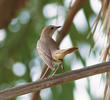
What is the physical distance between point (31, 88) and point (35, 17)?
93.9 inches

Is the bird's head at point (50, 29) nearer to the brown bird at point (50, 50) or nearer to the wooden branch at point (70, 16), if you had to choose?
the brown bird at point (50, 50)

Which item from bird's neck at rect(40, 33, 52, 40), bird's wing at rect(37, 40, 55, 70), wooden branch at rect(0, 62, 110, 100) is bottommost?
wooden branch at rect(0, 62, 110, 100)

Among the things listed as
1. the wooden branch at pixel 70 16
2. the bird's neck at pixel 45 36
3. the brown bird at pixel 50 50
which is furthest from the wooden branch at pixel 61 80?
the bird's neck at pixel 45 36

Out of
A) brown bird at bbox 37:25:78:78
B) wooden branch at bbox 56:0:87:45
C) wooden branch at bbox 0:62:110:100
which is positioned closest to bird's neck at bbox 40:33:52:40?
brown bird at bbox 37:25:78:78

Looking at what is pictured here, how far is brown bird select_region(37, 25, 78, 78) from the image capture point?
288cm

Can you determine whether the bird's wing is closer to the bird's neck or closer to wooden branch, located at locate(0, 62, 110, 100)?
the bird's neck

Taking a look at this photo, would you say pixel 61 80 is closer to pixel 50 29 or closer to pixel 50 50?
pixel 50 50

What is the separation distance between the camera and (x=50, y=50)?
3.29m

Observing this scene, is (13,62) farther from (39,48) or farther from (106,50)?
(106,50)

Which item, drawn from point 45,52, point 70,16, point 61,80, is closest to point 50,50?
point 45,52

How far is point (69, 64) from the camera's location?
368 centimetres

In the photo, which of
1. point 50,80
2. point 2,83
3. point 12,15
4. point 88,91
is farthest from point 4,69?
point 50,80

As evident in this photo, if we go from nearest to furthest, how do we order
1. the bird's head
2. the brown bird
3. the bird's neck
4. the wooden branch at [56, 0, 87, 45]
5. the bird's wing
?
the brown bird < the bird's wing < the wooden branch at [56, 0, 87, 45] < the bird's neck < the bird's head

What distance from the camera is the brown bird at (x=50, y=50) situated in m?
2.88
